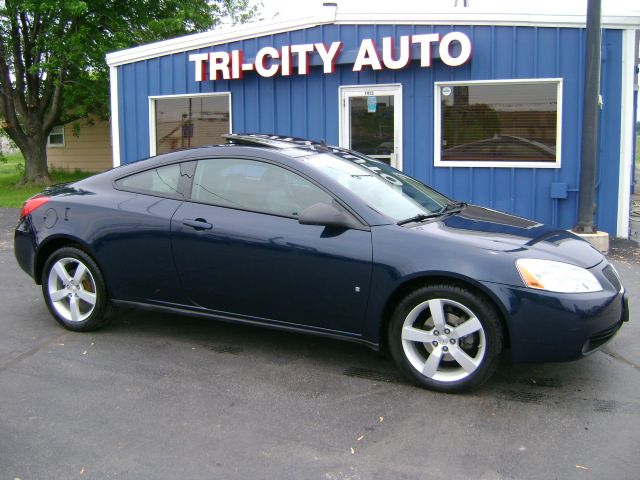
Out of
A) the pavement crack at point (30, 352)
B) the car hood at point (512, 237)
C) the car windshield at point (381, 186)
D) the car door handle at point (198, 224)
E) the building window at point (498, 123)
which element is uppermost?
the building window at point (498, 123)

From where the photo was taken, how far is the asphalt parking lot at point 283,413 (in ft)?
10.6

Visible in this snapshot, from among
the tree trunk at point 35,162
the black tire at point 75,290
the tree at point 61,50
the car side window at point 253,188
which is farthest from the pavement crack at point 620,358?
the tree trunk at point 35,162

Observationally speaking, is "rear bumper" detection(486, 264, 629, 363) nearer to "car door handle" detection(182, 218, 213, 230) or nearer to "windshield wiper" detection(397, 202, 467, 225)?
"windshield wiper" detection(397, 202, 467, 225)

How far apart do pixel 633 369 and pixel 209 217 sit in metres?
3.02

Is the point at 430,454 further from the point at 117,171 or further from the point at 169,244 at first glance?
the point at 117,171

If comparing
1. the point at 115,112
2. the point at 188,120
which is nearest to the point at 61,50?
the point at 115,112

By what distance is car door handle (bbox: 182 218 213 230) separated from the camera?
459 cm

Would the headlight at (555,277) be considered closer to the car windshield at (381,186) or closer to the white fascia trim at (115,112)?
the car windshield at (381,186)

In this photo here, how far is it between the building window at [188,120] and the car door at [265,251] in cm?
688

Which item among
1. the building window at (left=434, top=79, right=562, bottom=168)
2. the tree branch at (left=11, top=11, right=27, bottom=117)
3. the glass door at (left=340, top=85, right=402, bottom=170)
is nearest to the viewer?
the building window at (left=434, top=79, right=562, bottom=168)

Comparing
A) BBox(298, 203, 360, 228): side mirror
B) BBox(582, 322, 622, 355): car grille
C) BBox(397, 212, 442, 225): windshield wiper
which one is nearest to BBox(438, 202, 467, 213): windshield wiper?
BBox(397, 212, 442, 225): windshield wiper

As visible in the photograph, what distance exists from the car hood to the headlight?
2.6 inches

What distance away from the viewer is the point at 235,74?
35.9 ft

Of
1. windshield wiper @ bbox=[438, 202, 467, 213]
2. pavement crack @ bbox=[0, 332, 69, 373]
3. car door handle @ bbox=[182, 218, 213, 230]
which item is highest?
windshield wiper @ bbox=[438, 202, 467, 213]
